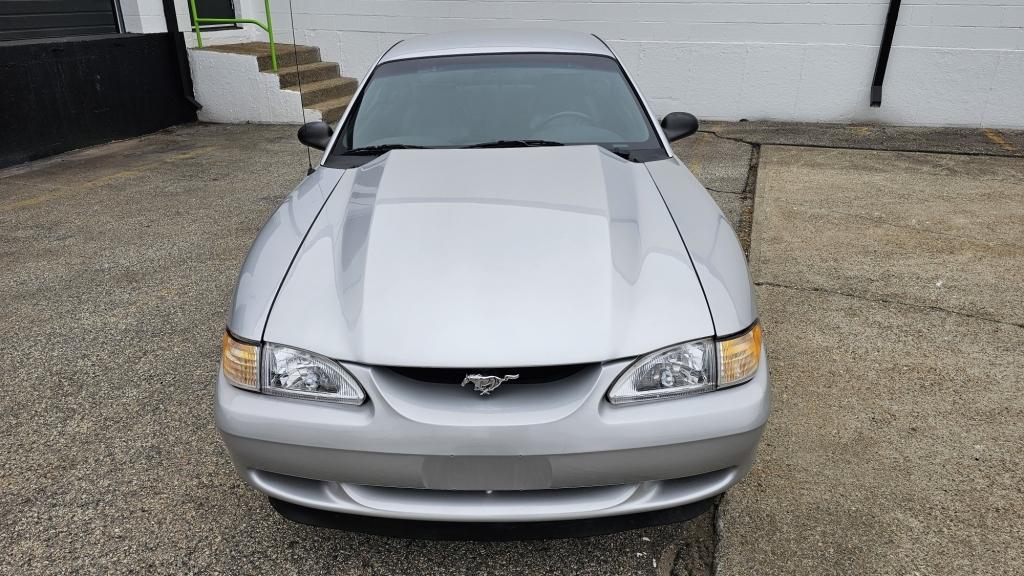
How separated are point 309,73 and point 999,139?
8.47 metres

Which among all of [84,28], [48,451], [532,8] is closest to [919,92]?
[532,8]

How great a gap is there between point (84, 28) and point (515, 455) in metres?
9.09

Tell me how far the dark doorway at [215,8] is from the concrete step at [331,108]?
2236mm

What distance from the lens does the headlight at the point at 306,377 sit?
174cm

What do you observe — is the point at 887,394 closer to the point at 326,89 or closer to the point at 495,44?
the point at 495,44

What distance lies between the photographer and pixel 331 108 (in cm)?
882

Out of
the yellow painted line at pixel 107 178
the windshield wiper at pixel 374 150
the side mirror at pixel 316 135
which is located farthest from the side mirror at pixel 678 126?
the yellow painted line at pixel 107 178

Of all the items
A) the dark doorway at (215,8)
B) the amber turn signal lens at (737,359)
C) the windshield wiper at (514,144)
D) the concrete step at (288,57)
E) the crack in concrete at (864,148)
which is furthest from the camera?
the dark doorway at (215,8)

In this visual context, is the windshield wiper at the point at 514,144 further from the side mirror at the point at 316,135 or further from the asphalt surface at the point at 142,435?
the asphalt surface at the point at 142,435

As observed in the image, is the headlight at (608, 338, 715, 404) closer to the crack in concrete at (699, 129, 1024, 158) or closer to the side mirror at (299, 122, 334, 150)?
the side mirror at (299, 122, 334, 150)

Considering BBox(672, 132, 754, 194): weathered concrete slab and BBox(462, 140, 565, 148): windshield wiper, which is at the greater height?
BBox(462, 140, 565, 148): windshield wiper

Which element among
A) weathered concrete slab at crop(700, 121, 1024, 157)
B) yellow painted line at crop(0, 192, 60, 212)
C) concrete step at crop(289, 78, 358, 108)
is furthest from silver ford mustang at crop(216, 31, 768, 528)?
concrete step at crop(289, 78, 358, 108)

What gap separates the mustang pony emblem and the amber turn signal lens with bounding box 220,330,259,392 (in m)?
0.58

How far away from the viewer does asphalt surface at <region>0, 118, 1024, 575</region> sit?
208cm
